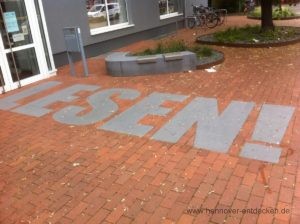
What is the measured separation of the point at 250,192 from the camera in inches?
125

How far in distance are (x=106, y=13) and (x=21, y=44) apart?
4078 millimetres

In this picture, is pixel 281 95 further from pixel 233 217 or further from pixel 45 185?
pixel 45 185

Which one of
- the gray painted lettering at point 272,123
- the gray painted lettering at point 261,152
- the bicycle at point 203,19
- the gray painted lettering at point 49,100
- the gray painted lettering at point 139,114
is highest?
the bicycle at point 203,19

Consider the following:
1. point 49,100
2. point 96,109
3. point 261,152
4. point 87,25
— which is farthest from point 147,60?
point 261,152

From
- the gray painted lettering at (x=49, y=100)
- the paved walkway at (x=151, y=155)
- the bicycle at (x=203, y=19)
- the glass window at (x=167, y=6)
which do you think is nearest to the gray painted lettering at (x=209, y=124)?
the paved walkway at (x=151, y=155)

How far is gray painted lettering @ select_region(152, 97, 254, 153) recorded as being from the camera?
4.21m

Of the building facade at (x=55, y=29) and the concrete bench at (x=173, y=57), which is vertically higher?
the building facade at (x=55, y=29)

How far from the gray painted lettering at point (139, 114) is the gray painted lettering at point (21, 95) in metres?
2.44

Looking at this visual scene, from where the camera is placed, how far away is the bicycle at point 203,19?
15258 millimetres

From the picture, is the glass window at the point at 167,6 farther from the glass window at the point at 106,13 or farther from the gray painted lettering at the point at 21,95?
the gray painted lettering at the point at 21,95

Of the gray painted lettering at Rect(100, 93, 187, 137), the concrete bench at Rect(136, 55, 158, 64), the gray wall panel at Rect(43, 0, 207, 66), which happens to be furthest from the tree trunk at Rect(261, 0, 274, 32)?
the gray painted lettering at Rect(100, 93, 187, 137)

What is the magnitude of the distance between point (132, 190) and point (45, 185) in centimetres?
101

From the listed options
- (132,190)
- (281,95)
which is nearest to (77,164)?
(132,190)

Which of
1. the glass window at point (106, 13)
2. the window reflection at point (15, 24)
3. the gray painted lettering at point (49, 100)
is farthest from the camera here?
the glass window at point (106, 13)
